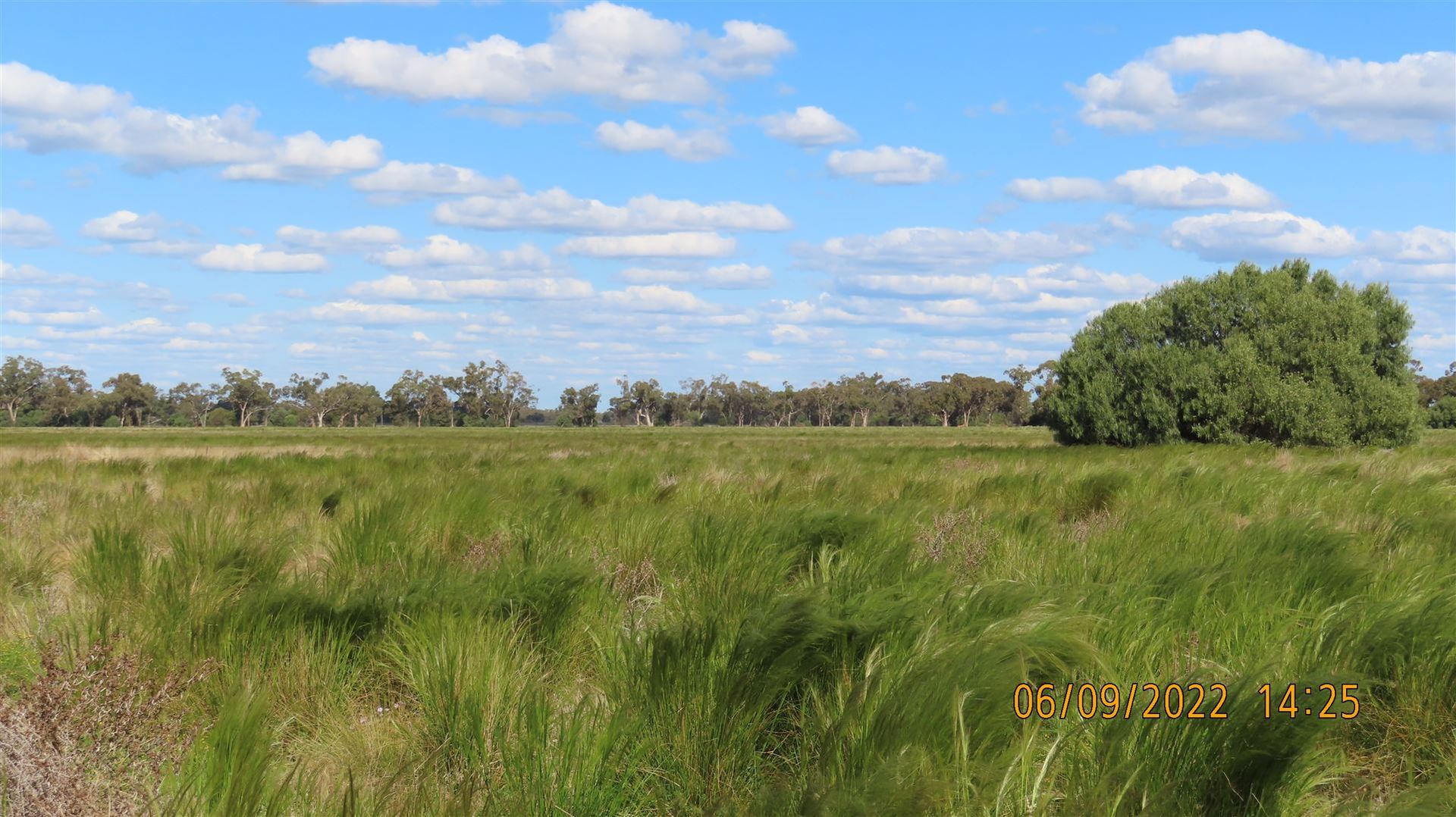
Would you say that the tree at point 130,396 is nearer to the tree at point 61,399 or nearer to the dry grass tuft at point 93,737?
the tree at point 61,399

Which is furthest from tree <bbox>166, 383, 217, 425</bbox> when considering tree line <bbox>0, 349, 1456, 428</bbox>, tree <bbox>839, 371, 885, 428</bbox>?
tree <bbox>839, 371, 885, 428</bbox>

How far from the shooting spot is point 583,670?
3734 millimetres

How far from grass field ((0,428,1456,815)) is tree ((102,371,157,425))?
15301 cm

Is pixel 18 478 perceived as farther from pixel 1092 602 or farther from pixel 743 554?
pixel 1092 602

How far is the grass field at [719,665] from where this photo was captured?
237 cm

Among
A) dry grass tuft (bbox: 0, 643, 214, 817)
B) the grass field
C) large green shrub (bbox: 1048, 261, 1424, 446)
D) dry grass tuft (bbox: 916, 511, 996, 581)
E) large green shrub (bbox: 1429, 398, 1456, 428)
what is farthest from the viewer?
large green shrub (bbox: 1429, 398, 1456, 428)

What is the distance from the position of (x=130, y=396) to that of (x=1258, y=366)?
485ft

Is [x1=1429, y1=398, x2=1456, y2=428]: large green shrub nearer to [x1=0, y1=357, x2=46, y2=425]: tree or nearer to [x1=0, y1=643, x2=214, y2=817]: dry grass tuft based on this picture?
[x1=0, y1=643, x2=214, y2=817]: dry grass tuft

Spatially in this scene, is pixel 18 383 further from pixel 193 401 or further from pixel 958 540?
pixel 958 540

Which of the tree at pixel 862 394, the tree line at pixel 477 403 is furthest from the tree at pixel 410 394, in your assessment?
the tree at pixel 862 394

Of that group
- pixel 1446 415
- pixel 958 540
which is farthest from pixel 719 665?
pixel 1446 415

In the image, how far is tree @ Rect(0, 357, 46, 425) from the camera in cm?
13662

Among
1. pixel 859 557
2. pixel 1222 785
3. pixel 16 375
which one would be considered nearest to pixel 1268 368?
pixel 859 557
